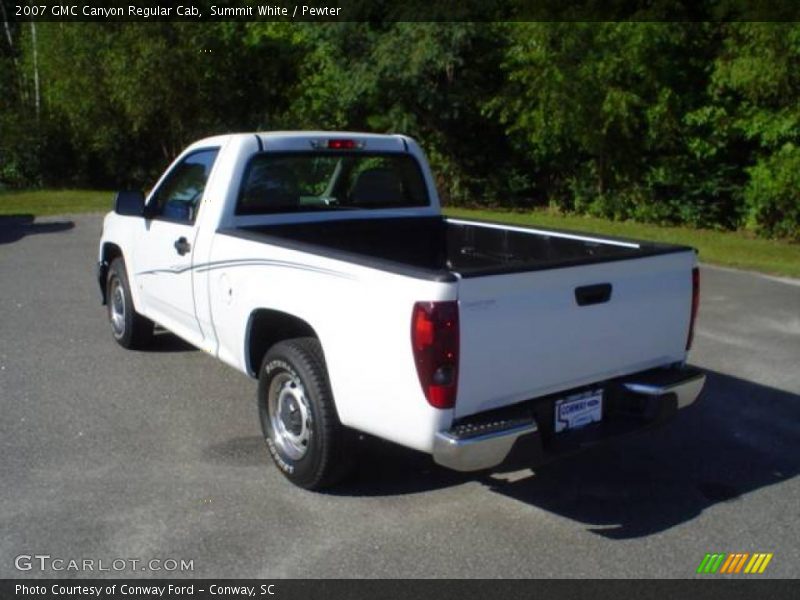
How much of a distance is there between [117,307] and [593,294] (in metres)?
4.84

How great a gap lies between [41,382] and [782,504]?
527cm

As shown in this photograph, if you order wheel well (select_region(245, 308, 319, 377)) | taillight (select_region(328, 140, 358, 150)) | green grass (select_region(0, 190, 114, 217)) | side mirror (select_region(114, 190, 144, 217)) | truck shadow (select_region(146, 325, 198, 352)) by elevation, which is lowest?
green grass (select_region(0, 190, 114, 217))

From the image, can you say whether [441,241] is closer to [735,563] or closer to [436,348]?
[436,348]

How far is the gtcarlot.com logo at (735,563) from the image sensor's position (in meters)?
4.04

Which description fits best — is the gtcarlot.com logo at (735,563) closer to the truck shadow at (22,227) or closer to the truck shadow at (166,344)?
the truck shadow at (166,344)

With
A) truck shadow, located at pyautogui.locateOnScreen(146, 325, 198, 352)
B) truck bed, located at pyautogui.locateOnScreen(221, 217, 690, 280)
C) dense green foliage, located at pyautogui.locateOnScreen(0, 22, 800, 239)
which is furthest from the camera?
dense green foliage, located at pyautogui.locateOnScreen(0, 22, 800, 239)

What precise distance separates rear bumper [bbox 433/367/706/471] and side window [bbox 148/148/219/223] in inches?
115

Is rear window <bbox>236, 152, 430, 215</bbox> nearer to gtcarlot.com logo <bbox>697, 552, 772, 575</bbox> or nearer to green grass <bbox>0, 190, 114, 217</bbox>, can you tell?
gtcarlot.com logo <bbox>697, 552, 772, 575</bbox>

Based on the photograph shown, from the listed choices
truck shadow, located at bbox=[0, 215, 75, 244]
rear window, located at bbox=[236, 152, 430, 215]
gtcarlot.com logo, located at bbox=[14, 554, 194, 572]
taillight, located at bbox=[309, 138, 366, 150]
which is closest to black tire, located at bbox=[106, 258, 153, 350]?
rear window, located at bbox=[236, 152, 430, 215]

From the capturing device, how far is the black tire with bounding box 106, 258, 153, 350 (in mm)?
7398

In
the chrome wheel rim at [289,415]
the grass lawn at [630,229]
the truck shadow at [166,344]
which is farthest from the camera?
the grass lawn at [630,229]

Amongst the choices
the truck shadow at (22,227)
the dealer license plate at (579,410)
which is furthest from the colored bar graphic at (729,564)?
the truck shadow at (22,227)
